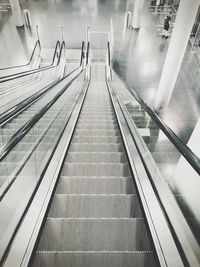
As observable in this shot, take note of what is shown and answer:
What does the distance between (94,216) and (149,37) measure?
42.1 feet

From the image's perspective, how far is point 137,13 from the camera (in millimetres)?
13516

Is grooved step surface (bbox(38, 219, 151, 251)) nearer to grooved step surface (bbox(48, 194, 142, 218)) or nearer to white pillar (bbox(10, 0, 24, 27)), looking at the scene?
grooved step surface (bbox(48, 194, 142, 218))

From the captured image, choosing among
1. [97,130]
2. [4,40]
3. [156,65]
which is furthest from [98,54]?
Result: [97,130]

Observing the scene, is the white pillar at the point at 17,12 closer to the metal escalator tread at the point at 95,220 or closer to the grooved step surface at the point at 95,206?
the metal escalator tread at the point at 95,220

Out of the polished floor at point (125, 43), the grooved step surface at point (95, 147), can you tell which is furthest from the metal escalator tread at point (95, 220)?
the polished floor at point (125, 43)

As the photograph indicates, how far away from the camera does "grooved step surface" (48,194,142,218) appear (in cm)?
208

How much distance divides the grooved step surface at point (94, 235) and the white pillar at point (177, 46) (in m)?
5.92

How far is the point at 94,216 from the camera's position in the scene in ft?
6.77

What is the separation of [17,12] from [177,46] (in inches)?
405

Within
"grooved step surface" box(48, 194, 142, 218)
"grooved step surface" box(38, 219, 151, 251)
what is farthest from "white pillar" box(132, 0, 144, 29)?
"grooved step surface" box(38, 219, 151, 251)

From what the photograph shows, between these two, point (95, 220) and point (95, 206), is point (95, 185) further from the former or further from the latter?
point (95, 220)

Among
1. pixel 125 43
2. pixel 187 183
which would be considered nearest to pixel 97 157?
pixel 187 183

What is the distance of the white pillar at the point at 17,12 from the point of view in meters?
12.4

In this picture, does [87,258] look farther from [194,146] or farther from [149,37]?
[149,37]
